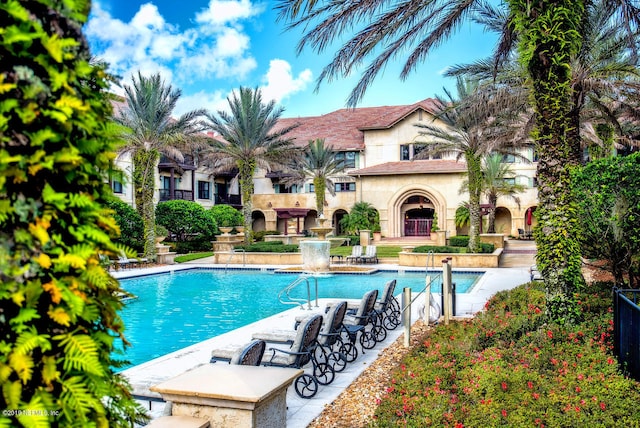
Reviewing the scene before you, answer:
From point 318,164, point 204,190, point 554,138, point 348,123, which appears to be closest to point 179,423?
point 554,138

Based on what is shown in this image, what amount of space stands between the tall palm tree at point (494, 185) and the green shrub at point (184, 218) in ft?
65.8

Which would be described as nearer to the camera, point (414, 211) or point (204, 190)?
point (414, 211)

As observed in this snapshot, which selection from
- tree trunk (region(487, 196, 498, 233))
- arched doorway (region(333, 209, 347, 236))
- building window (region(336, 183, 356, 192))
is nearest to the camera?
tree trunk (region(487, 196, 498, 233))

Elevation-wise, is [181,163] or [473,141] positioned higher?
[181,163]

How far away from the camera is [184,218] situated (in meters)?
34.8

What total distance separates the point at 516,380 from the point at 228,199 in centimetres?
4569

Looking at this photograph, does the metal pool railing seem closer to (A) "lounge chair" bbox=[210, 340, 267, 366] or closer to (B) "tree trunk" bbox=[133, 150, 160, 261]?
(A) "lounge chair" bbox=[210, 340, 267, 366]

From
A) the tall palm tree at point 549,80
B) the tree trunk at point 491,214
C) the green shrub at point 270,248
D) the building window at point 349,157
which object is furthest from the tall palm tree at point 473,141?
the building window at point 349,157

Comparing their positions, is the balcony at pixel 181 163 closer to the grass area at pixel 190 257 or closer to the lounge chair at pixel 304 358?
the grass area at pixel 190 257

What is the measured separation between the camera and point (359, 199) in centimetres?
4219

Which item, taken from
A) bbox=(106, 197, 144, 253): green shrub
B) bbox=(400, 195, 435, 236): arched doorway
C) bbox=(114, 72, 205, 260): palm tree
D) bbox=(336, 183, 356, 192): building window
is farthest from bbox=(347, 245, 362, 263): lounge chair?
bbox=(336, 183, 356, 192): building window

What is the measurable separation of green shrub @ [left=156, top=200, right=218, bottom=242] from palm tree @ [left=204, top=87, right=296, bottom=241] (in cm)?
456

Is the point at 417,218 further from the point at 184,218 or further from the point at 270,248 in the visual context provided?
the point at 184,218

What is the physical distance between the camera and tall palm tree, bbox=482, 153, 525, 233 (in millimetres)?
39062
